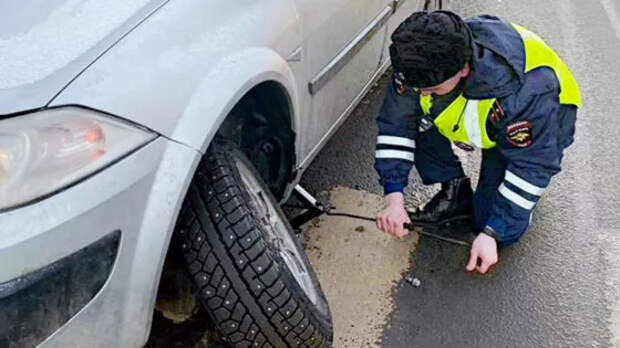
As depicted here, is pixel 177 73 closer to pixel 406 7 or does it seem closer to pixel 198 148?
pixel 198 148

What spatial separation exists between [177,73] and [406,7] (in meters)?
1.84

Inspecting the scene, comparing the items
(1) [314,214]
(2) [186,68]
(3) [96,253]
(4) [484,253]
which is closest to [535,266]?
(4) [484,253]

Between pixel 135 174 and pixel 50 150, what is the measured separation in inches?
6.6

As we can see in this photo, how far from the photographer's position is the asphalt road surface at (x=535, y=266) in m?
2.34

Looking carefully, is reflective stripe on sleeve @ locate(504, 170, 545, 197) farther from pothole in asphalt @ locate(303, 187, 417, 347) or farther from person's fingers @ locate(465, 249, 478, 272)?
pothole in asphalt @ locate(303, 187, 417, 347)

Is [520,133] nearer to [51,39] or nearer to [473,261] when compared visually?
[473,261]

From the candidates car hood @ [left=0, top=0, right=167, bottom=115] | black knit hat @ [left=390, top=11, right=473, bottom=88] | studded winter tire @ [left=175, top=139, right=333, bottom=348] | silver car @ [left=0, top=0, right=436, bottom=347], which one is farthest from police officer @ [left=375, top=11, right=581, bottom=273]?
car hood @ [left=0, top=0, right=167, bottom=115]

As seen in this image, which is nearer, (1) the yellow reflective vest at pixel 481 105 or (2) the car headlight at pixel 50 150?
(2) the car headlight at pixel 50 150

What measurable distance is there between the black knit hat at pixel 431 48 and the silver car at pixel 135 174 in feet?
1.00

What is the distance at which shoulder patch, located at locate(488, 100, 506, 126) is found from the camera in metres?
2.18

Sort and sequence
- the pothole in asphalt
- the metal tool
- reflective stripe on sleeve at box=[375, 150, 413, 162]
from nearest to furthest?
1. the pothole in asphalt
2. reflective stripe on sleeve at box=[375, 150, 413, 162]
3. the metal tool

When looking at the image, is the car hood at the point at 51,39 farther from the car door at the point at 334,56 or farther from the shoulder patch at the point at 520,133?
the shoulder patch at the point at 520,133

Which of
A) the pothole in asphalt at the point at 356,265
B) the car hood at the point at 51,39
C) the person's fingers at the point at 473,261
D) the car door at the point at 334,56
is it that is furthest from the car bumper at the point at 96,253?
the person's fingers at the point at 473,261

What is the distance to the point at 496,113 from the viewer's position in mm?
2203
